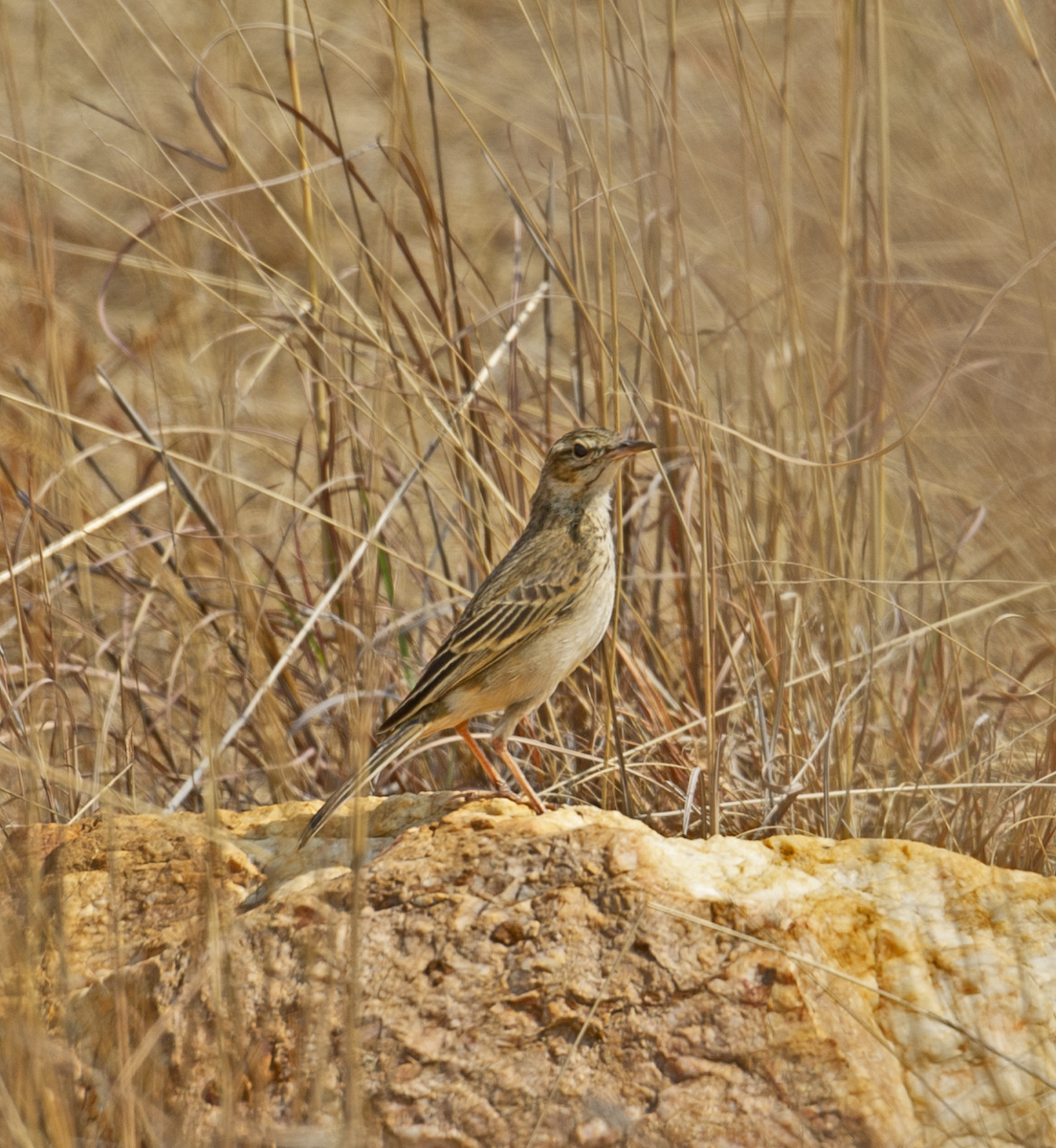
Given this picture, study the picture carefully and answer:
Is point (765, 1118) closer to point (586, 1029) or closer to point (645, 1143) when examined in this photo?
point (645, 1143)

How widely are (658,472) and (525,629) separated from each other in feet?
3.45

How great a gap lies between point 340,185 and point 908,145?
6.13 m

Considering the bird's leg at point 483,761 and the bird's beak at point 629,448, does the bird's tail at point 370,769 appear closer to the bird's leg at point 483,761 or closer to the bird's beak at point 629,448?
the bird's leg at point 483,761

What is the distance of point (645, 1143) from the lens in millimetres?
2197

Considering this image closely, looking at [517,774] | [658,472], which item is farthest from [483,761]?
[658,472]

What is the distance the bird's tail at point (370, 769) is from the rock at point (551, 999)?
116 mm

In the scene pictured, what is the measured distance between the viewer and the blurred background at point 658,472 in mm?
3240

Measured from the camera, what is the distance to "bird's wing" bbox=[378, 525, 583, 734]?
3486mm

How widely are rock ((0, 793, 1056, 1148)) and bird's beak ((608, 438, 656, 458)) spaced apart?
1.31 meters

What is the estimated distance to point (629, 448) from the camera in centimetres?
381

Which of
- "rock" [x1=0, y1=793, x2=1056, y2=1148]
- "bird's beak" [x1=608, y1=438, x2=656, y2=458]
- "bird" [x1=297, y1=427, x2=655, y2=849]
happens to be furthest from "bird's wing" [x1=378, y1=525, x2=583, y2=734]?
"rock" [x1=0, y1=793, x2=1056, y2=1148]

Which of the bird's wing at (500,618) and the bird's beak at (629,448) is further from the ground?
the bird's beak at (629,448)

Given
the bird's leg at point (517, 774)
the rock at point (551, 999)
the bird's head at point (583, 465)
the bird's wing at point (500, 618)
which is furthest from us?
the bird's head at point (583, 465)

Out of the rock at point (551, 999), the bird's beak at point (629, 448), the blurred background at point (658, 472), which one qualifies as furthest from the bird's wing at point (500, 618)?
the rock at point (551, 999)
